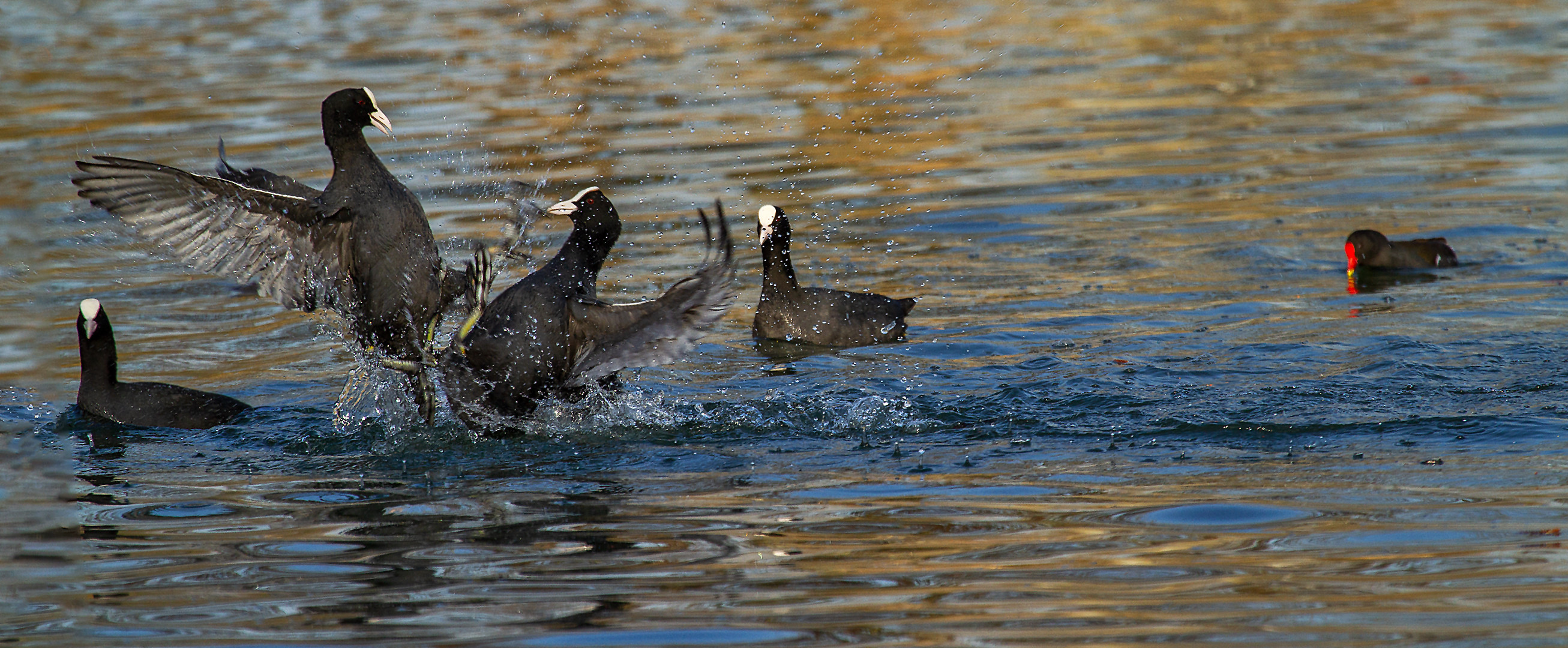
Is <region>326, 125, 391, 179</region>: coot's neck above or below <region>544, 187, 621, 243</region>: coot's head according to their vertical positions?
above

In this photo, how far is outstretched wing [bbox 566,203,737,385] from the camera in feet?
16.4

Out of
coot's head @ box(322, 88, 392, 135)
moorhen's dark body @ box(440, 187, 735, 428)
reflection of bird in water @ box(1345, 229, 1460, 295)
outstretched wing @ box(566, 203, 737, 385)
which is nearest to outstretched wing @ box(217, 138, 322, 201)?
coot's head @ box(322, 88, 392, 135)

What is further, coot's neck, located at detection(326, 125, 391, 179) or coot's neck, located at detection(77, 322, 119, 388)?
coot's neck, located at detection(77, 322, 119, 388)

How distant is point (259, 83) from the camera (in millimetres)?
14430

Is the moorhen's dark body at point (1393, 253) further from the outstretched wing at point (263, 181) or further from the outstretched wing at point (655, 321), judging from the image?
the outstretched wing at point (263, 181)

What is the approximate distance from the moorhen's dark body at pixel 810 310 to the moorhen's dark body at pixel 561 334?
171cm

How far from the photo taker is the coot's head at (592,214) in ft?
18.1

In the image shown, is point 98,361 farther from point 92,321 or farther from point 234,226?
point 234,226

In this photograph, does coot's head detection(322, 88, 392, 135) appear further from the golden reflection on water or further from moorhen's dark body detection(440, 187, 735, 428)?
the golden reflection on water

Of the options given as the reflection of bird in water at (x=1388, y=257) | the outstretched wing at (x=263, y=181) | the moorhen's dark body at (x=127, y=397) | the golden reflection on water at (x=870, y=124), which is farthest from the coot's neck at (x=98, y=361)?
the reflection of bird in water at (x=1388, y=257)

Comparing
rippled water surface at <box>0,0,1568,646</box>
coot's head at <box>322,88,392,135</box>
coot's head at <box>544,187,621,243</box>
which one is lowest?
rippled water surface at <box>0,0,1568,646</box>

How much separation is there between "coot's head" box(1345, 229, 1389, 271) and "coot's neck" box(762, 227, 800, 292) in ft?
9.08

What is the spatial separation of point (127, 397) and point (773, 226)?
9.79 feet

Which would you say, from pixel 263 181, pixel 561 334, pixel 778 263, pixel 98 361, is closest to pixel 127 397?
pixel 98 361
